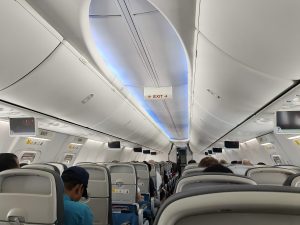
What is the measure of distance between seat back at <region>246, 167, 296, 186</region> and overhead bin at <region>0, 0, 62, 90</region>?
3.60 meters

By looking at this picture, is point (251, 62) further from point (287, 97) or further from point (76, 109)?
point (76, 109)

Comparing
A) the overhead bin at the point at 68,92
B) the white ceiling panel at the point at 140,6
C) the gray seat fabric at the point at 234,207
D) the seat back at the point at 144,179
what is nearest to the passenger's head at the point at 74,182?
the overhead bin at the point at 68,92

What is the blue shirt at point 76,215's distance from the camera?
332 cm

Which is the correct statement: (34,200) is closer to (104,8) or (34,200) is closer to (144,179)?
(104,8)

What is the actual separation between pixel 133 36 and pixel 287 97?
2.93m

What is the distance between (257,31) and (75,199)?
2.56 m

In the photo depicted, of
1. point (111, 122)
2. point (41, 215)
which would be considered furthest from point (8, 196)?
point (111, 122)

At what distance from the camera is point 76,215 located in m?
3.33

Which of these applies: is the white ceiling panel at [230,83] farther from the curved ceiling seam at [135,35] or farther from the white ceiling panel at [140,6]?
the curved ceiling seam at [135,35]

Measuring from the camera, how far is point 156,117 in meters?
16.0

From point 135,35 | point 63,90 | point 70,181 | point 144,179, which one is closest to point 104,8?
point 135,35

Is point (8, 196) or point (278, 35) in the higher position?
point (278, 35)

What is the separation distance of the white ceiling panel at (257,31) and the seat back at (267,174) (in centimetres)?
171

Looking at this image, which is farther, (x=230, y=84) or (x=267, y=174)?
(x=230, y=84)
